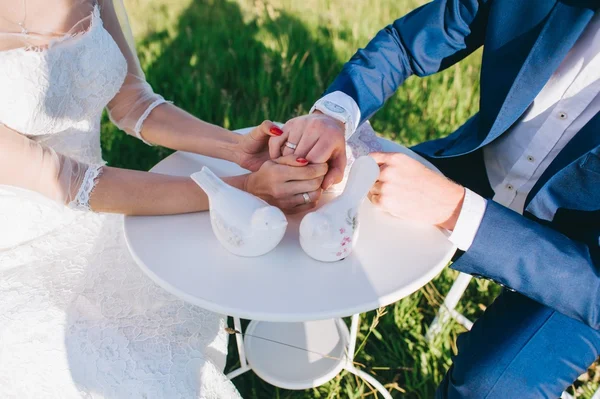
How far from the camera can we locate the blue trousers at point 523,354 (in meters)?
1.34

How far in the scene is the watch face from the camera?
4.95 feet

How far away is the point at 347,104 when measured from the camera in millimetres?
1546

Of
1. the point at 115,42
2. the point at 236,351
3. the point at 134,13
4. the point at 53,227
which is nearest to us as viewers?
the point at 53,227

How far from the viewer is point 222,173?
158 cm

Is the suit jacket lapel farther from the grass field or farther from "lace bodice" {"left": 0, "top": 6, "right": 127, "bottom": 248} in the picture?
"lace bodice" {"left": 0, "top": 6, "right": 127, "bottom": 248}

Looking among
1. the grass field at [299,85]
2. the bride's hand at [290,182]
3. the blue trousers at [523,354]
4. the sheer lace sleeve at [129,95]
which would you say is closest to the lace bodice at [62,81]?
the sheer lace sleeve at [129,95]

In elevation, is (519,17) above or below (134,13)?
above

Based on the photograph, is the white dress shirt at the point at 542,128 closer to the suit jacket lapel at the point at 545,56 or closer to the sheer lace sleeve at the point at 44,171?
the suit jacket lapel at the point at 545,56

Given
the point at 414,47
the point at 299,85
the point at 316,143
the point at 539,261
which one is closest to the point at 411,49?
the point at 414,47

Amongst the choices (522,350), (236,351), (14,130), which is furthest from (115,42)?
(522,350)

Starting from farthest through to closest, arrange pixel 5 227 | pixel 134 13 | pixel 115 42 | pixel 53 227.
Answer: pixel 134 13 < pixel 115 42 < pixel 53 227 < pixel 5 227

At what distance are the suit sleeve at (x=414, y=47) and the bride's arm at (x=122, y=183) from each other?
435 mm

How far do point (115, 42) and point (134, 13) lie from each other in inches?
93.2

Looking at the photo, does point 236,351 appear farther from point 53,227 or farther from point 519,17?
point 519,17
